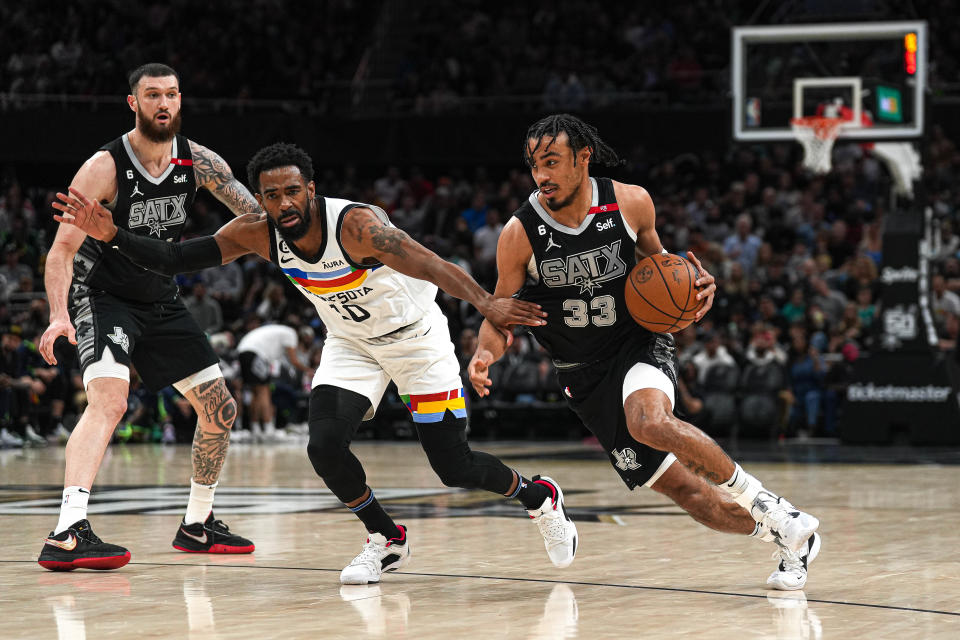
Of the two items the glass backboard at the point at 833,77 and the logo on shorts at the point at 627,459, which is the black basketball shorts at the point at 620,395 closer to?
the logo on shorts at the point at 627,459

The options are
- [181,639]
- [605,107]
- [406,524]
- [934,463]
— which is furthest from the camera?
[605,107]

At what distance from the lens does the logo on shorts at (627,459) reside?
17.6 ft

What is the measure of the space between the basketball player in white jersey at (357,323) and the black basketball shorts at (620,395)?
0.41 metres

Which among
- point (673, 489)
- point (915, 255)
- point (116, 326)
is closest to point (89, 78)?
point (915, 255)

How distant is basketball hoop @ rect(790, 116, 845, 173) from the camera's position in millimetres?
14289

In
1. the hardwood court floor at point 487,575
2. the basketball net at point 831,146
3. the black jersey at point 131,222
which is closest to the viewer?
the hardwood court floor at point 487,575

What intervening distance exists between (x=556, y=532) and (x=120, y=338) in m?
2.21

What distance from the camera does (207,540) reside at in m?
6.25

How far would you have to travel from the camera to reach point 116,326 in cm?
613

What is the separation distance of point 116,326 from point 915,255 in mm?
10283

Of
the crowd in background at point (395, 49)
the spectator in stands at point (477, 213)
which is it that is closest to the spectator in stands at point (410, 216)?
the spectator in stands at point (477, 213)

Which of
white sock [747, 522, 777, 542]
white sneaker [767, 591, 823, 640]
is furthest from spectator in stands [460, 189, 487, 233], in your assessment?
white sneaker [767, 591, 823, 640]

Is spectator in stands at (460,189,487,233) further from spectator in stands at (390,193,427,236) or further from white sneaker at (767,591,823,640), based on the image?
white sneaker at (767,591,823,640)

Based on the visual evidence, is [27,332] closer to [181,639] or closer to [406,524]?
[406,524]
